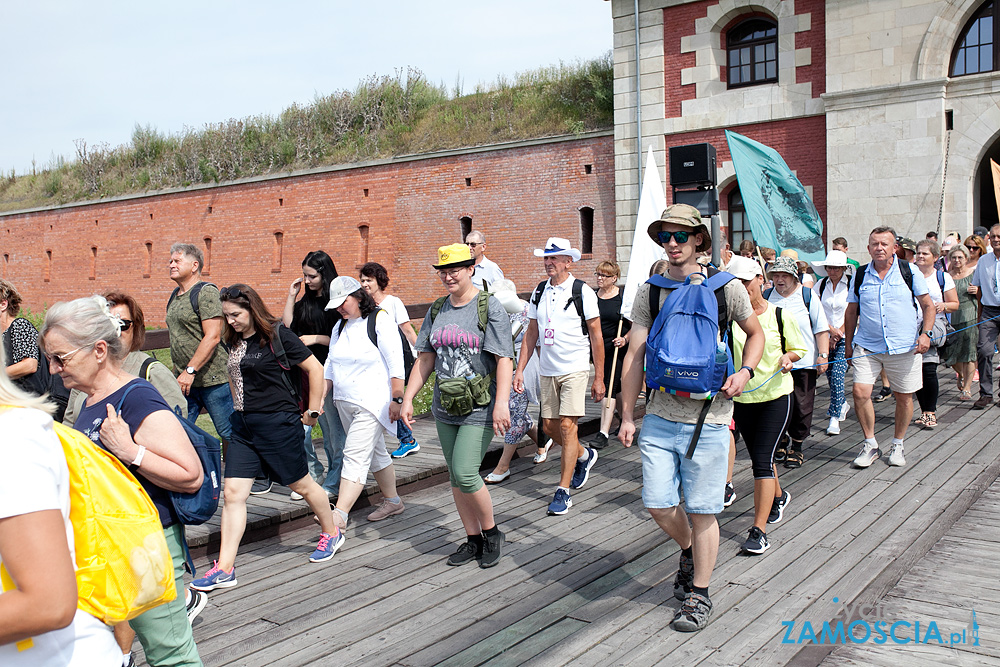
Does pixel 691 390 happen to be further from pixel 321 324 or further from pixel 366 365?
pixel 321 324

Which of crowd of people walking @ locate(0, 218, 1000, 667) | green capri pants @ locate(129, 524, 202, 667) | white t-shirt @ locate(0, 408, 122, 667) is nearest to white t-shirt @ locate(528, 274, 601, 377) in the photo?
crowd of people walking @ locate(0, 218, 1000, 667)

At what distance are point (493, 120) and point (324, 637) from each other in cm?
2150

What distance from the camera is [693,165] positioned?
7.81 metres

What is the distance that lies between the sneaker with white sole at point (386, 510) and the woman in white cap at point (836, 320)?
4.73 metres

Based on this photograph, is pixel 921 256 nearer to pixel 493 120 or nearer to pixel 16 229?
pixel 493 120

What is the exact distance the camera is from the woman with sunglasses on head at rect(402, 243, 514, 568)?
5.00 meters

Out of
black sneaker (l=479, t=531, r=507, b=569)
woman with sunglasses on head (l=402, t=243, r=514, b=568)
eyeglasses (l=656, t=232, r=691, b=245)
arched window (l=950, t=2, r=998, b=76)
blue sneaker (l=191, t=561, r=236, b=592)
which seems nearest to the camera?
eyeglasses (l=656, t=232, r=691, b=245)

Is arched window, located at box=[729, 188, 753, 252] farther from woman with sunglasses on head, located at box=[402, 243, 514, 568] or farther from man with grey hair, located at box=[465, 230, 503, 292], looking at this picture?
woman with sunglasses on head, located at box=[402, 243, 514, 568]

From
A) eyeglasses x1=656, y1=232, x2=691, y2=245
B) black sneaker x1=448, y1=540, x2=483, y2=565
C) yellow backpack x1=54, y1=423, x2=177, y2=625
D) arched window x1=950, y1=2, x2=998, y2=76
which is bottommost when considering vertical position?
black sneaker x1=448, y1=540, x2=483, y2=565

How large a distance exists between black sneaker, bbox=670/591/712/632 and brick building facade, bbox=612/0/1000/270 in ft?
44.3

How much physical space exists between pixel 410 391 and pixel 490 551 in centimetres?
112

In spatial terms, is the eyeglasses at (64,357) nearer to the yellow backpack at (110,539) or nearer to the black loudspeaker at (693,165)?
the yellow backpack at (110,539)

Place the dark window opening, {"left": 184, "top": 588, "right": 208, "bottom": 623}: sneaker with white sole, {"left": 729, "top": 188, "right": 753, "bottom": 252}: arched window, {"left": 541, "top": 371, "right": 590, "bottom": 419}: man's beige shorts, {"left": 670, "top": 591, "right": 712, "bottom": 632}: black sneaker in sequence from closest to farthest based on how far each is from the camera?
1. {"left": 670, "top": 591, "right": 712, "bottom": 632}: black sneaker
2. {"left": 184, "top": 588, "right": 208, "bottom": 623}: sneaker with white sole
3. {"left": 541, "top": 371, "right": 590, "bottom": 419}: man's beige shorts
4. {"left": 729, "top": 188, "right": 753, "bottom": 252}: arched window
5. the dark window opening

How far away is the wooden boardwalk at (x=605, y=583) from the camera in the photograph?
13.0 feet
